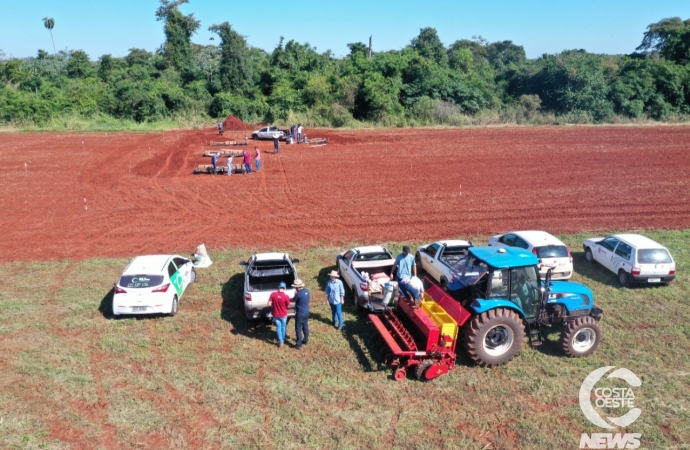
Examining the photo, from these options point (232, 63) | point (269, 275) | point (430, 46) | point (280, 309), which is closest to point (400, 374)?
point (280, 309)

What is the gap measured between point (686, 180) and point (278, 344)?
2723 cm

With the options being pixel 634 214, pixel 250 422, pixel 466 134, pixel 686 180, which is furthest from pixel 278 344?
pixel 466 134

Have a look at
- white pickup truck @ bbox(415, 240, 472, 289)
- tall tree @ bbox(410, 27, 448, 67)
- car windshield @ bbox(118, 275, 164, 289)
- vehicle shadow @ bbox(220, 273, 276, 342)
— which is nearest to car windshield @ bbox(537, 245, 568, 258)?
white pickup truck @ bbox(415, 240, 472, 289)

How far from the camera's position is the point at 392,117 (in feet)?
178

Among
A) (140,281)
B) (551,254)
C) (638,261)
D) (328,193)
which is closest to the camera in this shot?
(140,281)

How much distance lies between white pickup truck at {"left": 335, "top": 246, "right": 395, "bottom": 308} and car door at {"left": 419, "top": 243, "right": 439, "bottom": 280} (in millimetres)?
1478

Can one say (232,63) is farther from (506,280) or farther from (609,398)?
(609,398)

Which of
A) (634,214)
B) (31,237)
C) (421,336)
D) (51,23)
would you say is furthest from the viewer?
(51,23)

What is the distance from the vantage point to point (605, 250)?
1702cm

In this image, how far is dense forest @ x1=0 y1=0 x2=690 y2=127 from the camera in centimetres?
5566

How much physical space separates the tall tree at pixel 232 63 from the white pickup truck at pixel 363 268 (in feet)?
171

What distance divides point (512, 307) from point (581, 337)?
2.18m

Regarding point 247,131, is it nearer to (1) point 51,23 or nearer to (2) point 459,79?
(2) point 459,79
